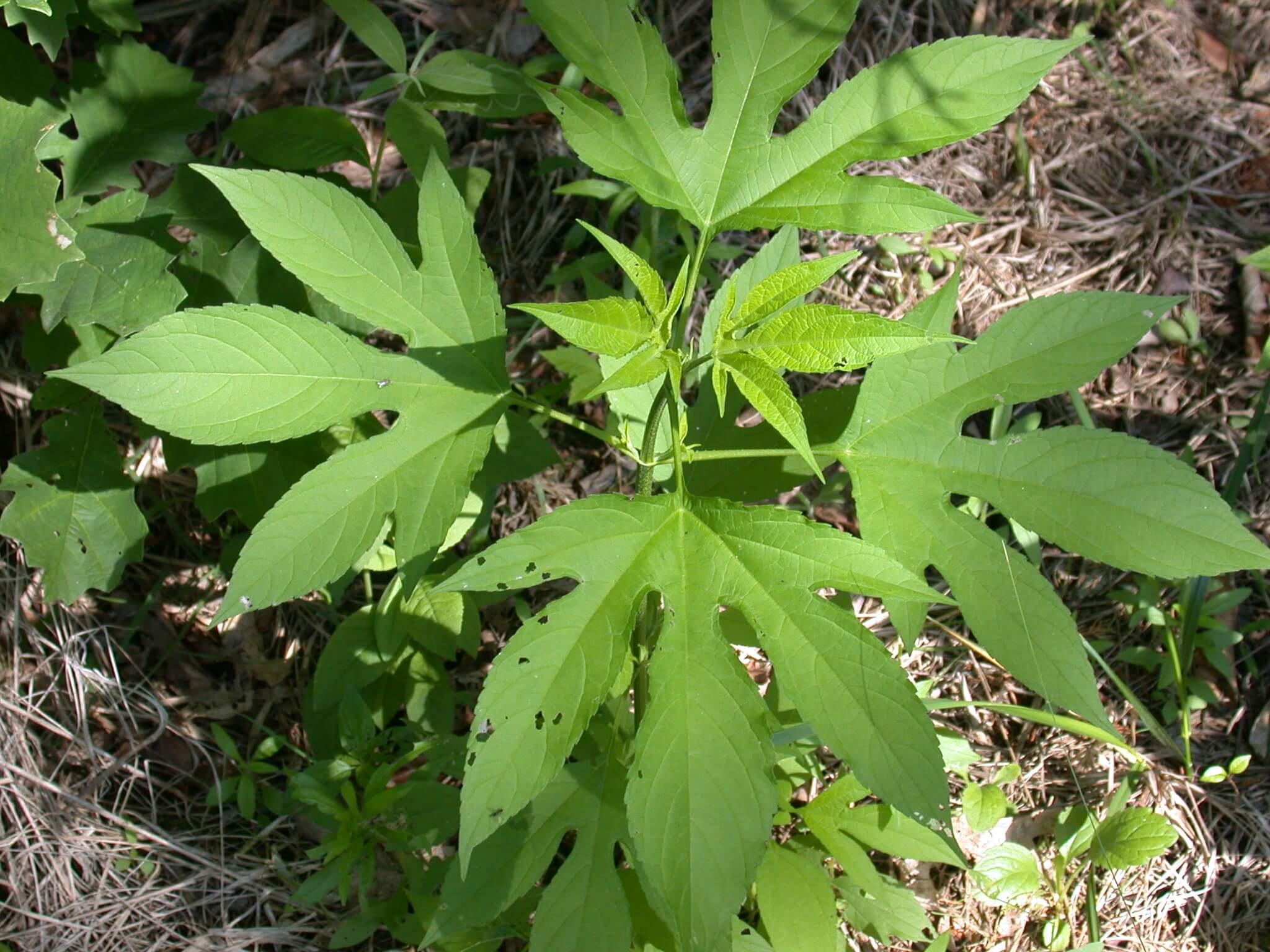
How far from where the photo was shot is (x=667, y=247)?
3010 millimetres

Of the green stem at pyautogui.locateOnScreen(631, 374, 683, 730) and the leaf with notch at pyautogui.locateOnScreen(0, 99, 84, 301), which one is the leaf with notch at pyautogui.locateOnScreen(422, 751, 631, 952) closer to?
the green stem at pyautogui.locateOnScreen(631, 374, 683, 730)

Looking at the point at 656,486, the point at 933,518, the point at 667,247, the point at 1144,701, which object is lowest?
the point at 1144,701

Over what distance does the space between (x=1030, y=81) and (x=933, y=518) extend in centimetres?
84

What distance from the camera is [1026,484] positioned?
1893 millimetres

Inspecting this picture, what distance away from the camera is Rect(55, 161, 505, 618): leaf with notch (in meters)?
1.73

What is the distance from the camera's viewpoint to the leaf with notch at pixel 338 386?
173 centimetres

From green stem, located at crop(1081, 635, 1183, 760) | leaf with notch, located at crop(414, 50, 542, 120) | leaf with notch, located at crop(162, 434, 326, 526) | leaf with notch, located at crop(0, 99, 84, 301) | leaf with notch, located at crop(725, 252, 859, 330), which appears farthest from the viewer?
green stem, located at crop(1081, 635, 1183, 760)

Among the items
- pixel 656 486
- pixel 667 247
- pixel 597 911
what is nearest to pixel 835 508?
pixel 656 486

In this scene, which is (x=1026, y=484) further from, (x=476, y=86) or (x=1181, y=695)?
(x=476, y=86)

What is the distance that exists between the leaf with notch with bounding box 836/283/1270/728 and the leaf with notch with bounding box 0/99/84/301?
1.77 m

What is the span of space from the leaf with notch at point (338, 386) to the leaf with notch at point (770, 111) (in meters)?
0.37

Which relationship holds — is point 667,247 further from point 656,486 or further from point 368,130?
point 368,130

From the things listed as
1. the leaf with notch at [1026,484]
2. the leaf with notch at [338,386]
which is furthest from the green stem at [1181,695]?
the leaf with notch at [338,386]

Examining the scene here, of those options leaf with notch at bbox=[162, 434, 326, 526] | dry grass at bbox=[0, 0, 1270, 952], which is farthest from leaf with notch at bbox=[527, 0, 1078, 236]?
dry grass at bbox=[0, 0, 1270, 952]
